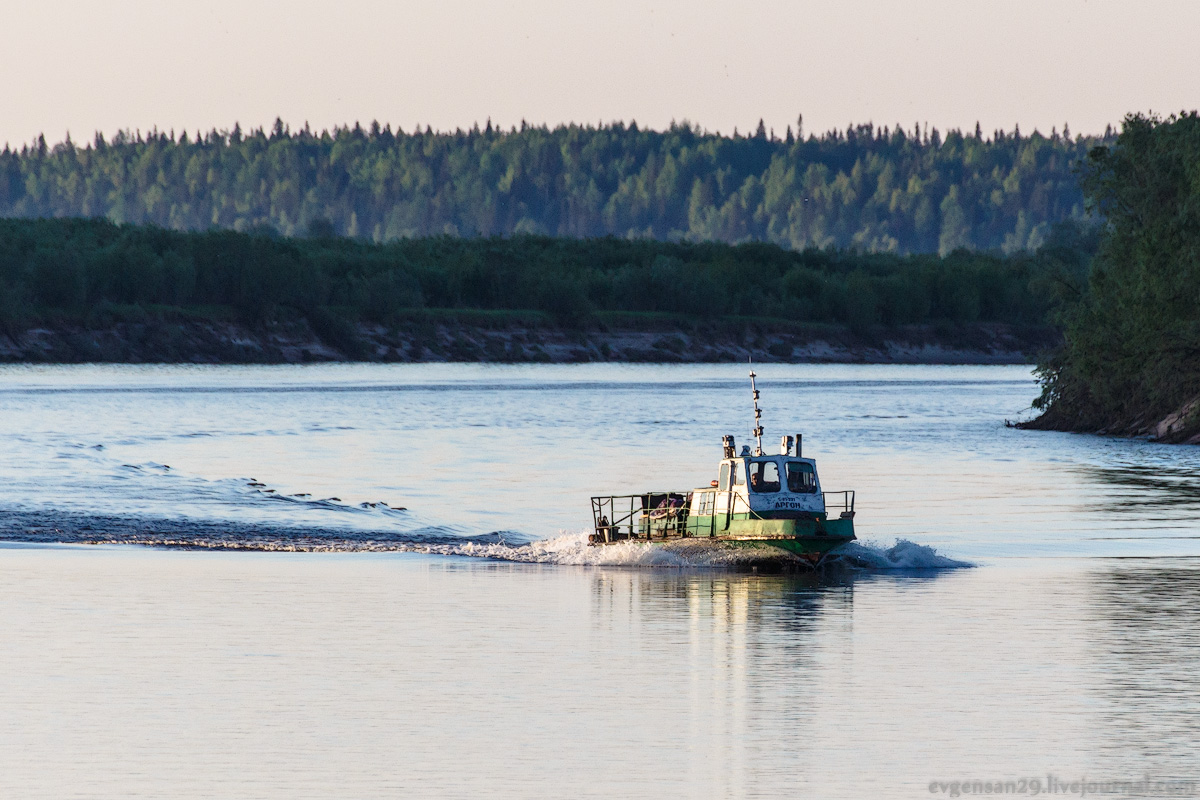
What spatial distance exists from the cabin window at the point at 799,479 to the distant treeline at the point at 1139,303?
172ft

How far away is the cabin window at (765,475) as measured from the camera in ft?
144

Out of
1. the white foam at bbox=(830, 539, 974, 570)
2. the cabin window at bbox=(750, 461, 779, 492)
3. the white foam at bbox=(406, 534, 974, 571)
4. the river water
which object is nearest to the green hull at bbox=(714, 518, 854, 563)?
the white foam at bbox=(406, 534, 974, 571)

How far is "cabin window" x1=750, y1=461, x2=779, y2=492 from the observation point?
144ft

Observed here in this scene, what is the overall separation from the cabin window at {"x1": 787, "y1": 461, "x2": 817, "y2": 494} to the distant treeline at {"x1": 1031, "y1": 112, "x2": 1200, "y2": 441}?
172 feet

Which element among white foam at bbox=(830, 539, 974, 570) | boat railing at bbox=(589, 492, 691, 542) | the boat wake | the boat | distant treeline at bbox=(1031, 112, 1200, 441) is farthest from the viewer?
distant treeline at bbox=(1031, 112, 1200, 441)

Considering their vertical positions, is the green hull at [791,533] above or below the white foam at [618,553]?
above

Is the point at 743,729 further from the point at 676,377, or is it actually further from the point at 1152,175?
the point at 676,377

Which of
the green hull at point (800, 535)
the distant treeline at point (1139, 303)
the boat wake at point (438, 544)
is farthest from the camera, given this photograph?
the distant treeline at point (1139, 303)

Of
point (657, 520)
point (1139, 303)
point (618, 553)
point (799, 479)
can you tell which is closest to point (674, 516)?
point (657, 520)

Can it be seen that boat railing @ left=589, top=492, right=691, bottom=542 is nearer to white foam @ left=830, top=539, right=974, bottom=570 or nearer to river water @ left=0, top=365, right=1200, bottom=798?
river water @ left=0, top=365, right=1200, bottom=798

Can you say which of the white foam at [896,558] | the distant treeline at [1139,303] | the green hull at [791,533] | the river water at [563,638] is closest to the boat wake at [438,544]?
the white foam at [896,558]

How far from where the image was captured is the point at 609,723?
24625 mm

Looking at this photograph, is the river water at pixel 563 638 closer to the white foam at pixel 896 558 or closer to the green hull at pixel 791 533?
the white foam at pixel 896 558

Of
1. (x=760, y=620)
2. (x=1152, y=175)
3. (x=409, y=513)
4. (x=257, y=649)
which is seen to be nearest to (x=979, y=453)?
(x=1152, y=175)
